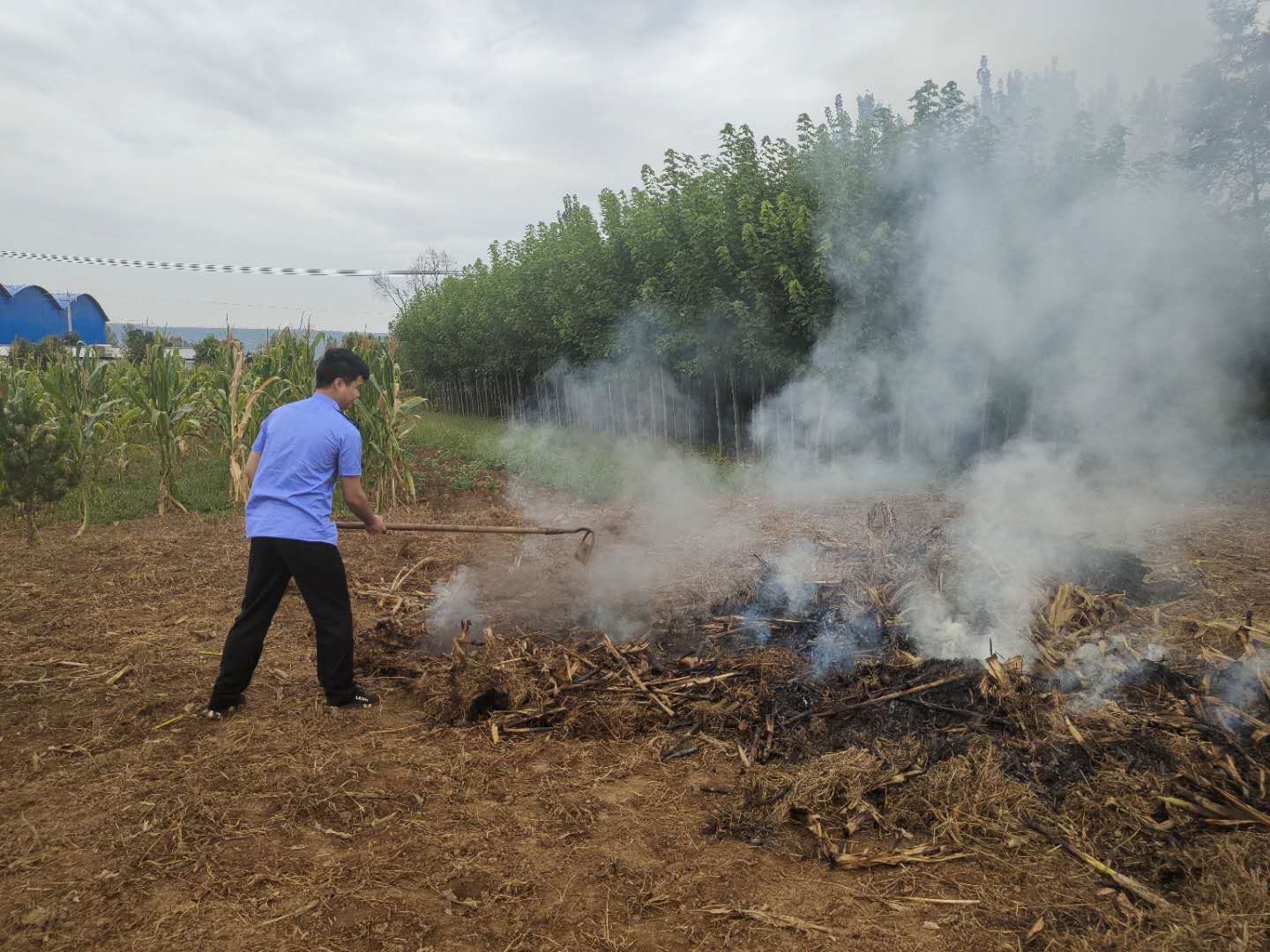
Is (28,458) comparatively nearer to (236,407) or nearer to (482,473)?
(236,407)

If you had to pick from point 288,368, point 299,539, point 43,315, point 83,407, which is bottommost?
point 299,539

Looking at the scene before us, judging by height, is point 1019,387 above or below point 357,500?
above

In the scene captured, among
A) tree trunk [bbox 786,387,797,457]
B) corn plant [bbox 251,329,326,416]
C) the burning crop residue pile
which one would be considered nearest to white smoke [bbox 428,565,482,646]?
the burning crop residue pile

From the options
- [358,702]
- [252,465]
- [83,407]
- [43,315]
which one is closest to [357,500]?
[252,465]

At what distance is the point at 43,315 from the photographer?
34.9 m

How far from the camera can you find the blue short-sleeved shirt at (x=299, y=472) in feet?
11.6

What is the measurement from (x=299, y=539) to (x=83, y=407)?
685 centimetres

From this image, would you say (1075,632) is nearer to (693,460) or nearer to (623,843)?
(623,843)

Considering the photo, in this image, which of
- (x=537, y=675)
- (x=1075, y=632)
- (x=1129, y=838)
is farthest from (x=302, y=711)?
(x=1075, y=632)

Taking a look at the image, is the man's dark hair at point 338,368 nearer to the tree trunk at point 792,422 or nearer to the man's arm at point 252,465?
the man's arm at point 252,465

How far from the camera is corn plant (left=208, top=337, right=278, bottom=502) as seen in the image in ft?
26.1

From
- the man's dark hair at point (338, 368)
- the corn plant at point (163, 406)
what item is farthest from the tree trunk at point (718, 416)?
the man's dark hair at point (338, 368)

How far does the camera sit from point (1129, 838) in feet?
8.45

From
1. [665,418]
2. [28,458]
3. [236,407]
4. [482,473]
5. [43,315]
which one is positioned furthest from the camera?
[43,315]
